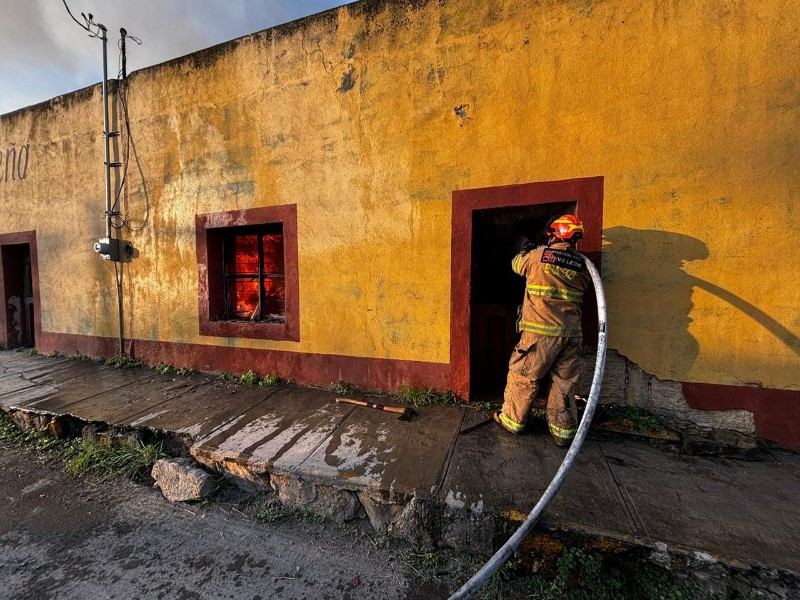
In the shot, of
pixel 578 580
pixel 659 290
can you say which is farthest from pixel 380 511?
pixel 659 290

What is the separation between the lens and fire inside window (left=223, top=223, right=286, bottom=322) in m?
4.92

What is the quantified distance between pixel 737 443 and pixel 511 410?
1813 mm

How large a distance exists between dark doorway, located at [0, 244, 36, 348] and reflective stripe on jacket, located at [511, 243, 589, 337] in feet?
29.7

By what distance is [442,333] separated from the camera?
147 inches

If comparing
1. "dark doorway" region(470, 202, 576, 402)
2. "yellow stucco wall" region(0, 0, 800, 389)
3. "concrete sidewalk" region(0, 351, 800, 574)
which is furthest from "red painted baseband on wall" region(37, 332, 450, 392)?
"dark doorway" region(470, 202, 576, 402)

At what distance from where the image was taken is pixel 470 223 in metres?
3.56

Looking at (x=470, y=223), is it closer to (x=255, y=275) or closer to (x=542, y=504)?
(x=542, y=504)

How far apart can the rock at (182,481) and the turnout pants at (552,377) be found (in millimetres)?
2702

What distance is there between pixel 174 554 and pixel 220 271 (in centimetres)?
362

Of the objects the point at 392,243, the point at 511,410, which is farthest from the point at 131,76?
the point at 511,410

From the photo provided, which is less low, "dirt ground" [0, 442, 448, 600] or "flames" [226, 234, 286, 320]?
"flames" [226, 234, 286, 320]

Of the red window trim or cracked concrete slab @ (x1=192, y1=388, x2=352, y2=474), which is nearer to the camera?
cracked concrete slab @ (x1=192, y1=388, x2=352, y2=474)

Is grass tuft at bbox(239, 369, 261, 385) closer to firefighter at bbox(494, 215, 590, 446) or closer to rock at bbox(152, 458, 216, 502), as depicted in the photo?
rock at bbox(152, 458, 216, 502)

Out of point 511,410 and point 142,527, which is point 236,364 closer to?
point 142,527
